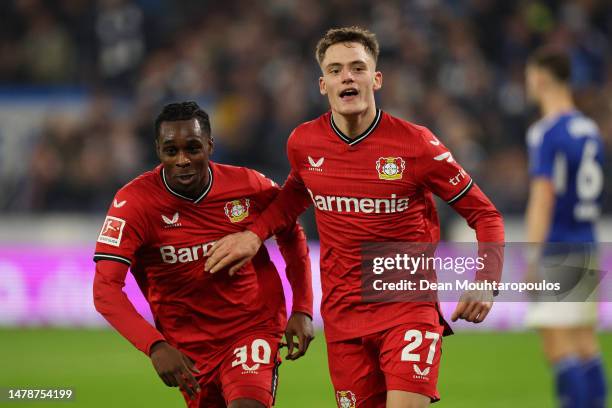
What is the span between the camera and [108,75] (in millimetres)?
13438

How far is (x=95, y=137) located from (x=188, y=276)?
24.6ft

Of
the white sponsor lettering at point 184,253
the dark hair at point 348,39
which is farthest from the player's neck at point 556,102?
the white sponsor lettering at point 184,253

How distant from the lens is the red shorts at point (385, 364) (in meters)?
4.53

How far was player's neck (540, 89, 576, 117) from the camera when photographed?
238 inches

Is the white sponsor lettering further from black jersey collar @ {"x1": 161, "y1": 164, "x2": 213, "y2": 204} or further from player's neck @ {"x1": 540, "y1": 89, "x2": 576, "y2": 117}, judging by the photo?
player's neck @ {"x1": 540, "y1": 89, "x2": 576, "y2": 117}

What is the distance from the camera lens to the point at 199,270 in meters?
4.91

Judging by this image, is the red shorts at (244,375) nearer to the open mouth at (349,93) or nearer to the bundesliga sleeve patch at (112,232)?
the bundesliga sleeve patch at (112,232)

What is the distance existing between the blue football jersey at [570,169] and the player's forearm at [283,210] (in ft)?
4.95

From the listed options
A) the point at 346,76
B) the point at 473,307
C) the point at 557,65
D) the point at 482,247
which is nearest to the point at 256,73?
the point at 557,65

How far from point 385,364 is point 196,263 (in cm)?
98

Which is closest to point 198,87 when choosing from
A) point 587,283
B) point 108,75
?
point 108,75

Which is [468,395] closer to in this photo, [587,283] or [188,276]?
[587,283]

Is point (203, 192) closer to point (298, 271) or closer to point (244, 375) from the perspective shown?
point (298, 271)

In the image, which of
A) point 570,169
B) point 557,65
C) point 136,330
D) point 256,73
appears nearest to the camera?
point 136,330
